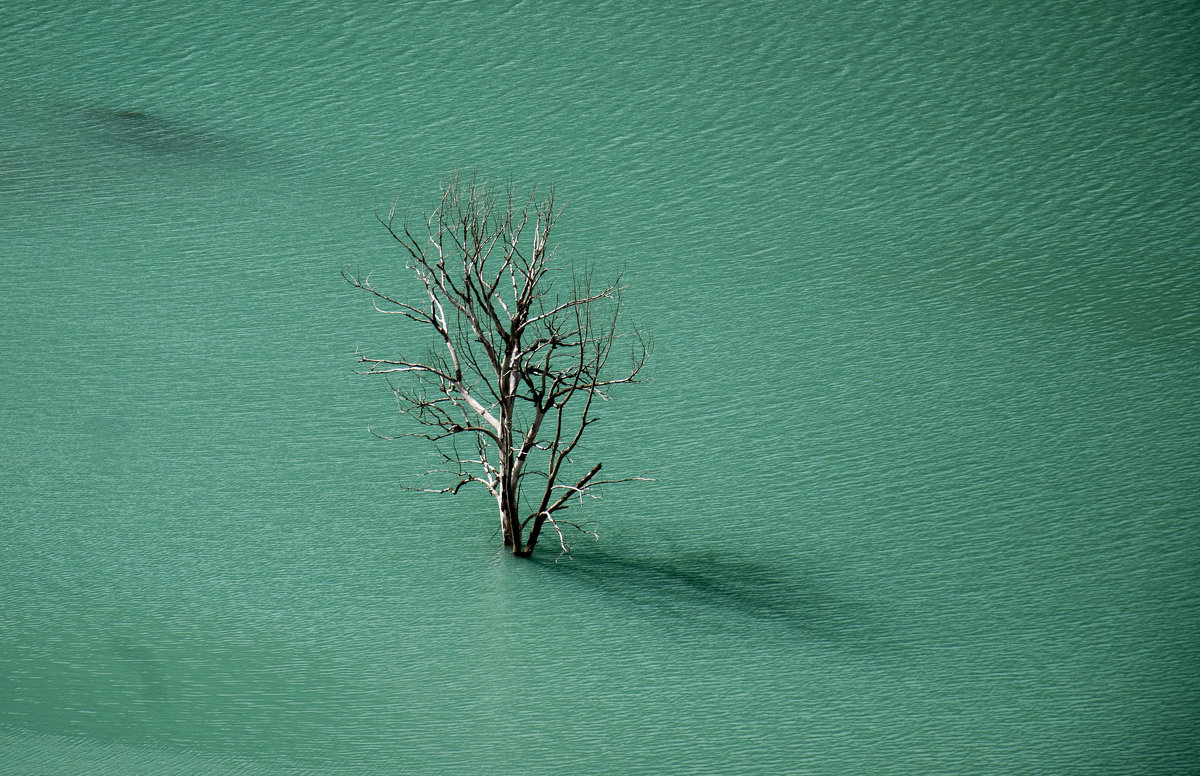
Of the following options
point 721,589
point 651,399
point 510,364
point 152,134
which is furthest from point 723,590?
point 152,134

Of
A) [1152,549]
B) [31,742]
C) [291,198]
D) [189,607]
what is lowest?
[31,742]

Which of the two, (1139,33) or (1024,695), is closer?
(1024,695)

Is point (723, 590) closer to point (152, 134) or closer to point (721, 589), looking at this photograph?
point (721, 589)

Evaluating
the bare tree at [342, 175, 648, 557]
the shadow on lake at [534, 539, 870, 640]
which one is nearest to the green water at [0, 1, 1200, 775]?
the shadow on lake at [534, 539, 870, 640]

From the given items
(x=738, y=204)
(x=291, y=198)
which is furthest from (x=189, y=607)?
(x=738, y=204)

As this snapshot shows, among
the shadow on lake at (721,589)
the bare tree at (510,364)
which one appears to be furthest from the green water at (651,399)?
the bare tree at (510,364)

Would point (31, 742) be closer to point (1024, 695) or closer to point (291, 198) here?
point (1024, 695)
